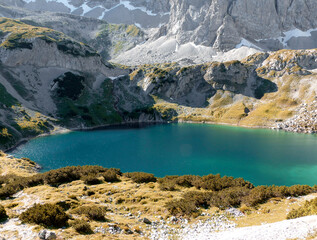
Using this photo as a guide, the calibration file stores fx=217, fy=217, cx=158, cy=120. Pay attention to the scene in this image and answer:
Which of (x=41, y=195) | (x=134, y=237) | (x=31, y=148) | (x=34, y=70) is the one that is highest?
(x=34, y=70)

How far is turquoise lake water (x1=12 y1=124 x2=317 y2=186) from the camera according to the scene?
56.9 meters

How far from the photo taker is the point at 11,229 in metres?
17.3

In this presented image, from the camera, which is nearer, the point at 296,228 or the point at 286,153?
the point at 296,228

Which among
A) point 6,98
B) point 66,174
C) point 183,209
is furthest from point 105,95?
point 183,209

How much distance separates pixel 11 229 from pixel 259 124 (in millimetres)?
145207

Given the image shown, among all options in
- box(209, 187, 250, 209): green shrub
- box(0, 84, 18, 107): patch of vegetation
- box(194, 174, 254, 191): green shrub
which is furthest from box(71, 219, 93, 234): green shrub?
box(0, 84, 18, 107): patch of vegetation

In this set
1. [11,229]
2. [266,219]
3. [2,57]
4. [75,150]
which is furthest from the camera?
[2,57]

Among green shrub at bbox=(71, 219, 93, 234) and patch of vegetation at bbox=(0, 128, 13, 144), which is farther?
patch of vegetation at bbox=(0, 128, 13, 144)

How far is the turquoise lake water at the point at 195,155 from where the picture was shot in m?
56.9

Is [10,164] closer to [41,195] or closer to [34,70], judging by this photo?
[41,195]

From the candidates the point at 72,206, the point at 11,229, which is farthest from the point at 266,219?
the point at 11,229

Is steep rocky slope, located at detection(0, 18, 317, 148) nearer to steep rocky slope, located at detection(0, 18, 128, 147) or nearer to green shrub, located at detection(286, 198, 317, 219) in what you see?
steep rocky slope, located at detection(0, 18, 128, 147)

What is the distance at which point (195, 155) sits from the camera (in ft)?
241

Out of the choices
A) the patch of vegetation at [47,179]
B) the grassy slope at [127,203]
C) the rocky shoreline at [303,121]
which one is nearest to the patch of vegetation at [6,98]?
the patch of vegetation at [47,179]
